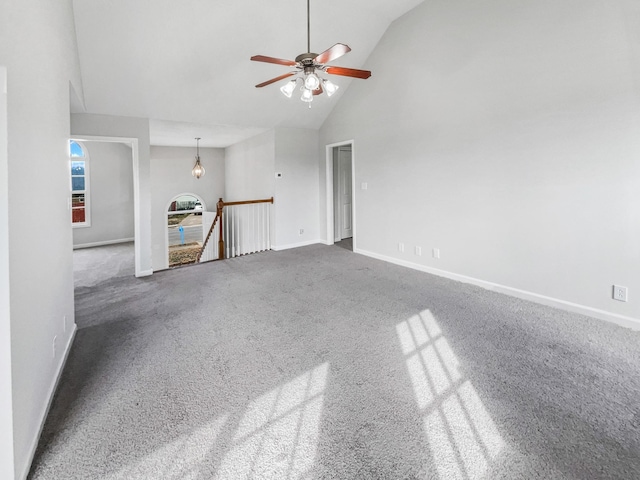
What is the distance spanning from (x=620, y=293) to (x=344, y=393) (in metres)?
2.94

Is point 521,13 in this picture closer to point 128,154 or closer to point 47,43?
point 47,43

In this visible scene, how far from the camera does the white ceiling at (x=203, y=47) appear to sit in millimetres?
3582

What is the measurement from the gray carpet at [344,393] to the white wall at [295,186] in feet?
10.0

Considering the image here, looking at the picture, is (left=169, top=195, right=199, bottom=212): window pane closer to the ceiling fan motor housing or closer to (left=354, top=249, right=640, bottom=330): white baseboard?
(left=354, top=249, right=640, bottom=330): white baseboard

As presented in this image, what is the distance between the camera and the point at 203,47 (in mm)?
4129

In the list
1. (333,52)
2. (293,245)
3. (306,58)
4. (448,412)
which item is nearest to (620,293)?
(448,412)

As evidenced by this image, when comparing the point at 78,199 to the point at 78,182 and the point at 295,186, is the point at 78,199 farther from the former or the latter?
the point at 295,186

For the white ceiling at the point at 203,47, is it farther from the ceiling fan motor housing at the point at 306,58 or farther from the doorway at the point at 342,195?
the doorway at the point at 342,195

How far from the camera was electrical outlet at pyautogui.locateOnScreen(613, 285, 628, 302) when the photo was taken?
10.2 feet

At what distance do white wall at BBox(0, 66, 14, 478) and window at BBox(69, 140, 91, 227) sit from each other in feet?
23.6

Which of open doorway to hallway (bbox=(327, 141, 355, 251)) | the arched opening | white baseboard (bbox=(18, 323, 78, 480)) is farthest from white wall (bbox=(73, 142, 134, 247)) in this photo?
white baseboard (bbox=(18, 323, 78, 480))

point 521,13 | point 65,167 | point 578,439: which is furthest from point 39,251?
point 521,13

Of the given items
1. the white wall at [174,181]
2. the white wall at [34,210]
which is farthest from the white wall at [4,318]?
the white wall at [174,181]

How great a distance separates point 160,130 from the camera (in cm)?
666
